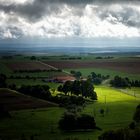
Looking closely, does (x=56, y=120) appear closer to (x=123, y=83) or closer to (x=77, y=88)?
(x=77, y=88)

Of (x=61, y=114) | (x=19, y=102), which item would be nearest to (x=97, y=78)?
(x=19, y=102)

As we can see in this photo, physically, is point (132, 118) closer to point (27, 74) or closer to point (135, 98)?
point (135, 98)

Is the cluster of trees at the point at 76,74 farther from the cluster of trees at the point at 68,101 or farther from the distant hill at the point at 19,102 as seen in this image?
the distant hill at the point at 19,102

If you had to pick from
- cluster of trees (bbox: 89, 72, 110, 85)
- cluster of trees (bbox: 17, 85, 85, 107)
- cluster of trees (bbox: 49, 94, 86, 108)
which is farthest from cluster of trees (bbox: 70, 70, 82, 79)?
cluster of trees (bbox: 49, 94, 86, 108)

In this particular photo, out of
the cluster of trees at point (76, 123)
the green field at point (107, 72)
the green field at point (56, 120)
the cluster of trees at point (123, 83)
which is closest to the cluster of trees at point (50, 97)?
the green field at point (56, 120)

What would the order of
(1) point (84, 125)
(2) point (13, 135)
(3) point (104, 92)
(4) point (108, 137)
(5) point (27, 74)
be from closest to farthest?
1. (4) point (108, 137)
2. (2) point (13, 135)
3. (1) point (84, 125)
4. (3) point (104, 92)
5. (5) point (27, 74)

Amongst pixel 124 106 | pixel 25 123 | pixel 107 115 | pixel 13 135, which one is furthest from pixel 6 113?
pixel 124 106

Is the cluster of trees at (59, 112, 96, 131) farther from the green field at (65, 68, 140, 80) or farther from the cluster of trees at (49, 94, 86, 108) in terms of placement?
the green field at (65, 68, 140, 80)

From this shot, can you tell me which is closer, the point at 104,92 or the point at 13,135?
the point at 13,135
